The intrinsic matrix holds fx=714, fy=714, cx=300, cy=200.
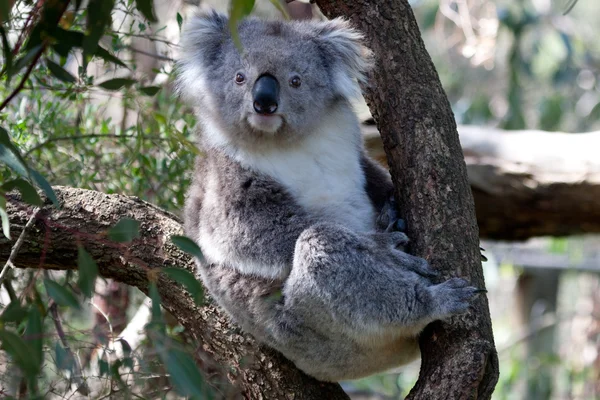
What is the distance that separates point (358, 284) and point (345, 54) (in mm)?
912

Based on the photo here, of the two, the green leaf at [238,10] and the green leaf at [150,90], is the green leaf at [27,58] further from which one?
the green leaf at [150,90]

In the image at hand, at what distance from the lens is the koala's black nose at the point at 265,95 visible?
98.1 inches

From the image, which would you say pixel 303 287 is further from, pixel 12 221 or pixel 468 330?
pixel 12 221

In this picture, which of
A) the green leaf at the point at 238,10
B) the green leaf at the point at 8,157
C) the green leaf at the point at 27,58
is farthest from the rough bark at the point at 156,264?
the green leaf at the point at 238,10

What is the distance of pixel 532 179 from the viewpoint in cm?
452

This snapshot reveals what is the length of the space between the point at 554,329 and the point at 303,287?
6.58 metres

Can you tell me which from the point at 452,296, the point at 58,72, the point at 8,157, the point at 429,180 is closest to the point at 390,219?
the point at 429,180

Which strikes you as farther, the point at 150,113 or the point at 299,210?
the point at 150,113

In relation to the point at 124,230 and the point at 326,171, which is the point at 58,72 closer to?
the point at 124,230

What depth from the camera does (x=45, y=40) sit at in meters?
1.65

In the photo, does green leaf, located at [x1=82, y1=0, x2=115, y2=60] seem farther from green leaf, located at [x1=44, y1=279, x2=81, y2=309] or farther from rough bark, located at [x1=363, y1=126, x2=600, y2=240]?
rough bark, located at [x1=363, y1=126, x2=600, y2=240]

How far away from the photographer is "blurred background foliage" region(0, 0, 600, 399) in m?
1.77

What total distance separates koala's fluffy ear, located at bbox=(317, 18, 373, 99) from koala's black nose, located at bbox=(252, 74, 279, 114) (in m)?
0.34

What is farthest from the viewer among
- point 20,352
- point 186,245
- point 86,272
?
point 186,245
